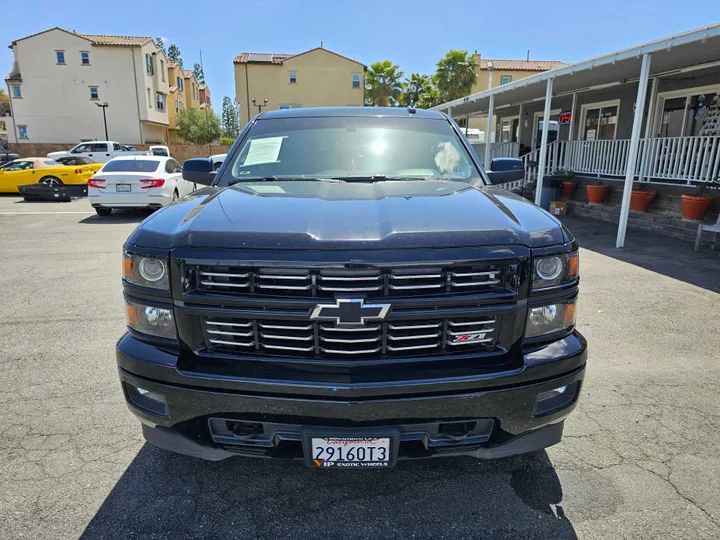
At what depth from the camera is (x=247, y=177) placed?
3184mm

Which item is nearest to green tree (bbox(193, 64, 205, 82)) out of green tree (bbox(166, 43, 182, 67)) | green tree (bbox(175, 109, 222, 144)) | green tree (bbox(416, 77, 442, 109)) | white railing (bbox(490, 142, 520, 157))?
green tree (bbox(166, 43, 182, 67))

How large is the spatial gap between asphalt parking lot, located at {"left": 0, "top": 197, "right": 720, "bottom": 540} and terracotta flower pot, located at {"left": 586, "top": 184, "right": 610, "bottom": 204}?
29.5 ft

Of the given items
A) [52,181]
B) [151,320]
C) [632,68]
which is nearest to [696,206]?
[632,68]

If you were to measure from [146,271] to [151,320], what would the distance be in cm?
21

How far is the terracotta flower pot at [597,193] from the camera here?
40.8 feet

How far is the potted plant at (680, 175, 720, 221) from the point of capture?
922 centimetres

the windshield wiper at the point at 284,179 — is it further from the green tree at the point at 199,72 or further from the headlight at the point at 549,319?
the green tree at the point at 199,72

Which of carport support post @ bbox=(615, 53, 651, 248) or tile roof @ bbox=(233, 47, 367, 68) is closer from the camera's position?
carport support post @ bbox=(615, 53, 651, 248)

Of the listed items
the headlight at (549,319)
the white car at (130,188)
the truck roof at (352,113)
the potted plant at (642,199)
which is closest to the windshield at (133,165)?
the white car at (130,188)

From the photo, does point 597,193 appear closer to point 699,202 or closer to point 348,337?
point 699,202

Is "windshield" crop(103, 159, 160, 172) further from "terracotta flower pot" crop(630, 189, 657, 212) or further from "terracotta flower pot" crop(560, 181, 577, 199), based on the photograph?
"terracotta flower pot" crop(630, 189, 657, 212)

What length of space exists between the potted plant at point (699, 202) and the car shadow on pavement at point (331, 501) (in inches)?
343

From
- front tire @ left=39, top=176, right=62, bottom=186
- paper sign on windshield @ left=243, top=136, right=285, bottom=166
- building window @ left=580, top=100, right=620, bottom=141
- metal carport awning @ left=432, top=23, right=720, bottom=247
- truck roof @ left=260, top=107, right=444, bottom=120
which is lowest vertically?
front tire @ left=39, top=176, right=62, bottom=186

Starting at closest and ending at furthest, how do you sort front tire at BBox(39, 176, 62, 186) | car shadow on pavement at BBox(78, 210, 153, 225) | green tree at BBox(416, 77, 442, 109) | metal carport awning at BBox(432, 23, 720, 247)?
1. metal carport awning at BBox(432, 23, 720, 247)
2. car shadow on pavement at BBox(78, 210, 153, 225)
3. front tire at BBox(39, 176, 62, 186)
4. green tree at BBox(416, 77, 442, 109)
